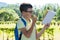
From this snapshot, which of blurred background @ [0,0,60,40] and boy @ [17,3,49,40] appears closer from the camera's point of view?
boy @ [17,3,49,40]

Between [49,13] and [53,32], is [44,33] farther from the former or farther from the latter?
[49,13]

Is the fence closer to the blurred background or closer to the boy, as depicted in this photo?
the blurred background

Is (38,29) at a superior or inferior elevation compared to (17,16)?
inferior

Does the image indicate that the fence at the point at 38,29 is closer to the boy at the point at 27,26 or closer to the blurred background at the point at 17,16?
the blurred background at the point at 17,16

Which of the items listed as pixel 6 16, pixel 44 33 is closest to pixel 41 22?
pixel 44 33

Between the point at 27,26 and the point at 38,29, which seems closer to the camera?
the point at 27,26

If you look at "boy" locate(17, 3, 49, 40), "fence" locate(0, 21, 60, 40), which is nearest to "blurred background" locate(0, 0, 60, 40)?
"fence" locate(0, 21, 60, 40)

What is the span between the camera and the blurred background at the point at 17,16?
1.91 m

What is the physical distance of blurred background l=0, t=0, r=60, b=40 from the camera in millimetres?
1905

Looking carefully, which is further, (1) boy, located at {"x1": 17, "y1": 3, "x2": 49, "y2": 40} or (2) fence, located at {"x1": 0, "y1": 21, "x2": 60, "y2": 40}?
(2) fence, located at {"x1": 0, "y1": 21, "x2": 60, "y2": 40}

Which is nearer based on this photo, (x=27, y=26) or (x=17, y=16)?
(x=27, y=26)

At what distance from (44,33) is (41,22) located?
0.14 m

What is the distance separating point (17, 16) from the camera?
1.90 metres

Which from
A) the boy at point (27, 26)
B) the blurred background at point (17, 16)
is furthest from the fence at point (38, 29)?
the boy at point (27, 26)
